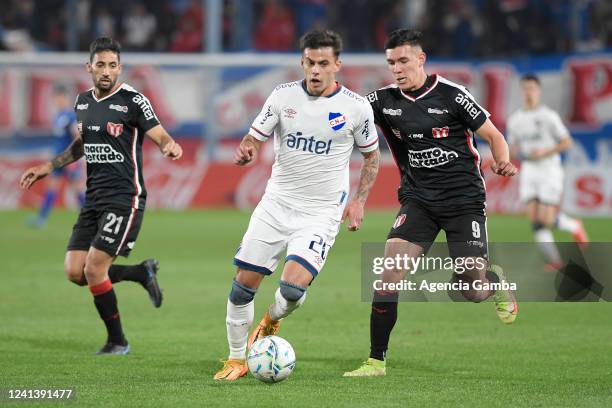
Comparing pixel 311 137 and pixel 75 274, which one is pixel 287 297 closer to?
pixel 311 137

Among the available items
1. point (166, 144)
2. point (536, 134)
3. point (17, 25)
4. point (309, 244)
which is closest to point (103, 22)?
point (17, 25)

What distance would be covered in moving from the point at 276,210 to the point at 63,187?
55.2 feet

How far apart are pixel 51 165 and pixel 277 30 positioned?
1899cm

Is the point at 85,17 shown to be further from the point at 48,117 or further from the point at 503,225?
the point at 503,225

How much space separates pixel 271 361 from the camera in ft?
23.7

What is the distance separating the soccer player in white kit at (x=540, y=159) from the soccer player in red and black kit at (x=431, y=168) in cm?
632

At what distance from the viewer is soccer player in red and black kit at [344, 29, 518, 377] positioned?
777 centimetres

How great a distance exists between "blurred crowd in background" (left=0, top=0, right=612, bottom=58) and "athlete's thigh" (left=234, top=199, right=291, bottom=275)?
61.7ft

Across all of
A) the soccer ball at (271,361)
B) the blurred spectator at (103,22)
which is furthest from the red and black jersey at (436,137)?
the blurred spectator at (103,22)

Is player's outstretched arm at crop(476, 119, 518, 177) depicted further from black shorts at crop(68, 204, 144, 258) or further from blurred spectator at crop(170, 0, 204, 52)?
blurred spectator at crop(170, 0, 204, 52)

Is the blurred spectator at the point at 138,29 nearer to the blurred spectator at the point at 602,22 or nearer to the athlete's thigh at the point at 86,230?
the blurred spectator at the point at 602,22

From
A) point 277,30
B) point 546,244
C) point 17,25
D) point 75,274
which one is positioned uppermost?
point 17,25

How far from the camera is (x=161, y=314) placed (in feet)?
35.7

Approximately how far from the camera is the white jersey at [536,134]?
1452cm
